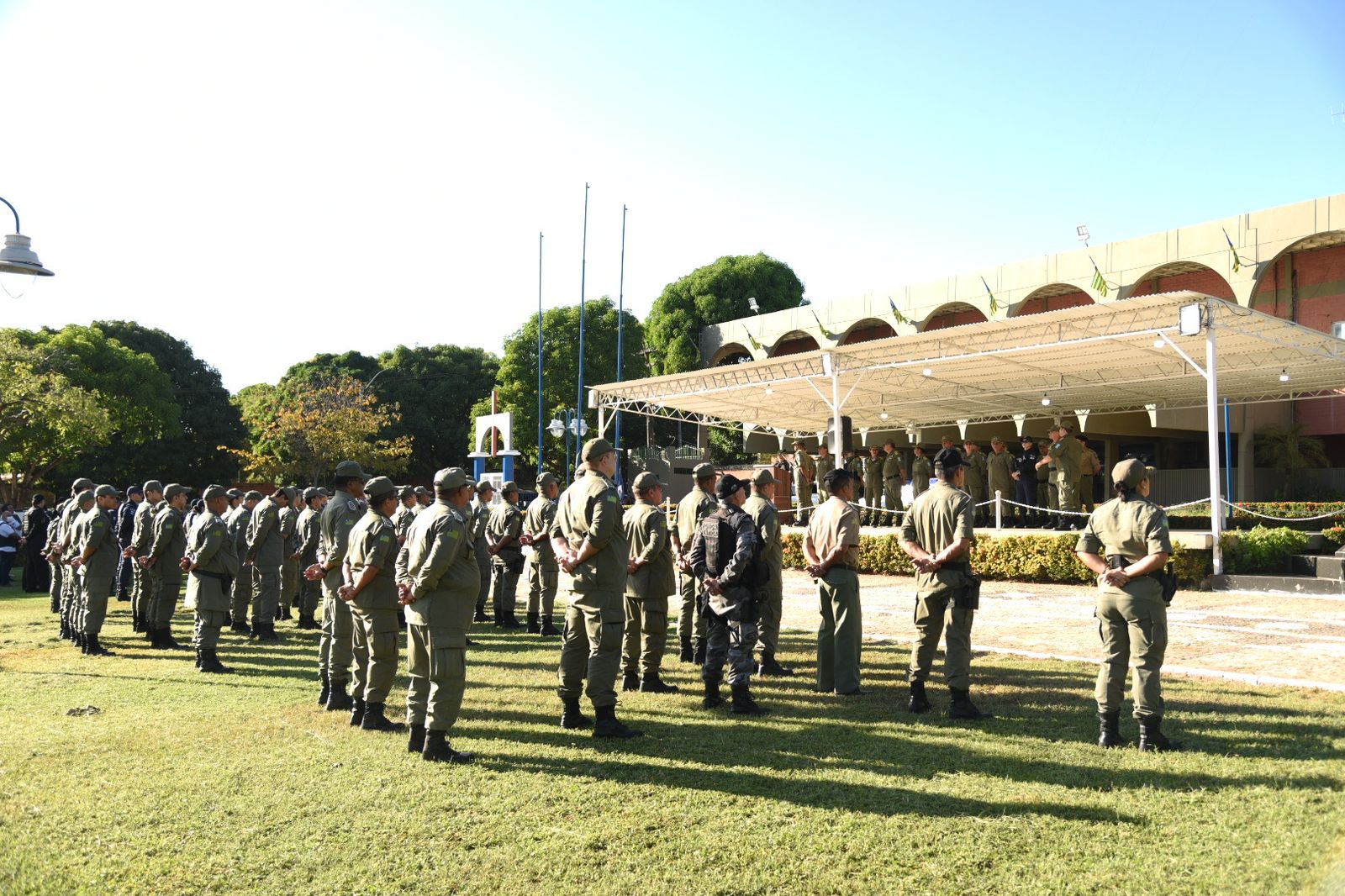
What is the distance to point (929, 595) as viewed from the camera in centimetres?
671

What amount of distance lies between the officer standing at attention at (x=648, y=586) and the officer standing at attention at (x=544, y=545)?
3.43 meters

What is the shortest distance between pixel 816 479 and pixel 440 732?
18.6 metres

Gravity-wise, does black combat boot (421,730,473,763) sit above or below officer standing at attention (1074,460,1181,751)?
below

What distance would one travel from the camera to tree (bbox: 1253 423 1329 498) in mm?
25250

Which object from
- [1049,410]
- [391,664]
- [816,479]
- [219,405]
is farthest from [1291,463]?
[219,405]

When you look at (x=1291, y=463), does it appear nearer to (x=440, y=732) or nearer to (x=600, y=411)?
(x=600, y=411)

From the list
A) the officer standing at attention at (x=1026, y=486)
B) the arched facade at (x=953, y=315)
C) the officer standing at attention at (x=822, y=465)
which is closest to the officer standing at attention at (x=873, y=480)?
the officer standing at attention at (x=822, y=465)

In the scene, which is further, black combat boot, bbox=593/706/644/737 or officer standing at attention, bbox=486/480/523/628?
officer standing at attention, bbox=486/480/523/628

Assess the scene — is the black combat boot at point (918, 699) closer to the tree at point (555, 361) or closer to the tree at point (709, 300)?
the tree at point (709, 300)

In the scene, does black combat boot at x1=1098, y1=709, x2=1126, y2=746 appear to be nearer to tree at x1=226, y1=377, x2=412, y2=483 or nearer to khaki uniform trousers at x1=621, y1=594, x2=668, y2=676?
khaki uniform trousers at x1=621, y1=594, x2=668, y2=676

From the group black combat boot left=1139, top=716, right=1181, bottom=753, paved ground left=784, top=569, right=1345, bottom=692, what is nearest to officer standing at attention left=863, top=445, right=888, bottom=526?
paved ground left=784, top=569, right=1345, bottom=692

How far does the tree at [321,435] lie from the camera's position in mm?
35625

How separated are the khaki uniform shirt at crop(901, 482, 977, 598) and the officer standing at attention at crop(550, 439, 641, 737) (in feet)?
6.97

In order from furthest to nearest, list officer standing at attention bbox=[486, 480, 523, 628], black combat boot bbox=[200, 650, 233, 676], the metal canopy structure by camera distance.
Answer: the metal canopy structure → officer standing at attention bbox=[486, 480, 523, 628] → black combat boot bbox=[200, 650, 233, 676]
